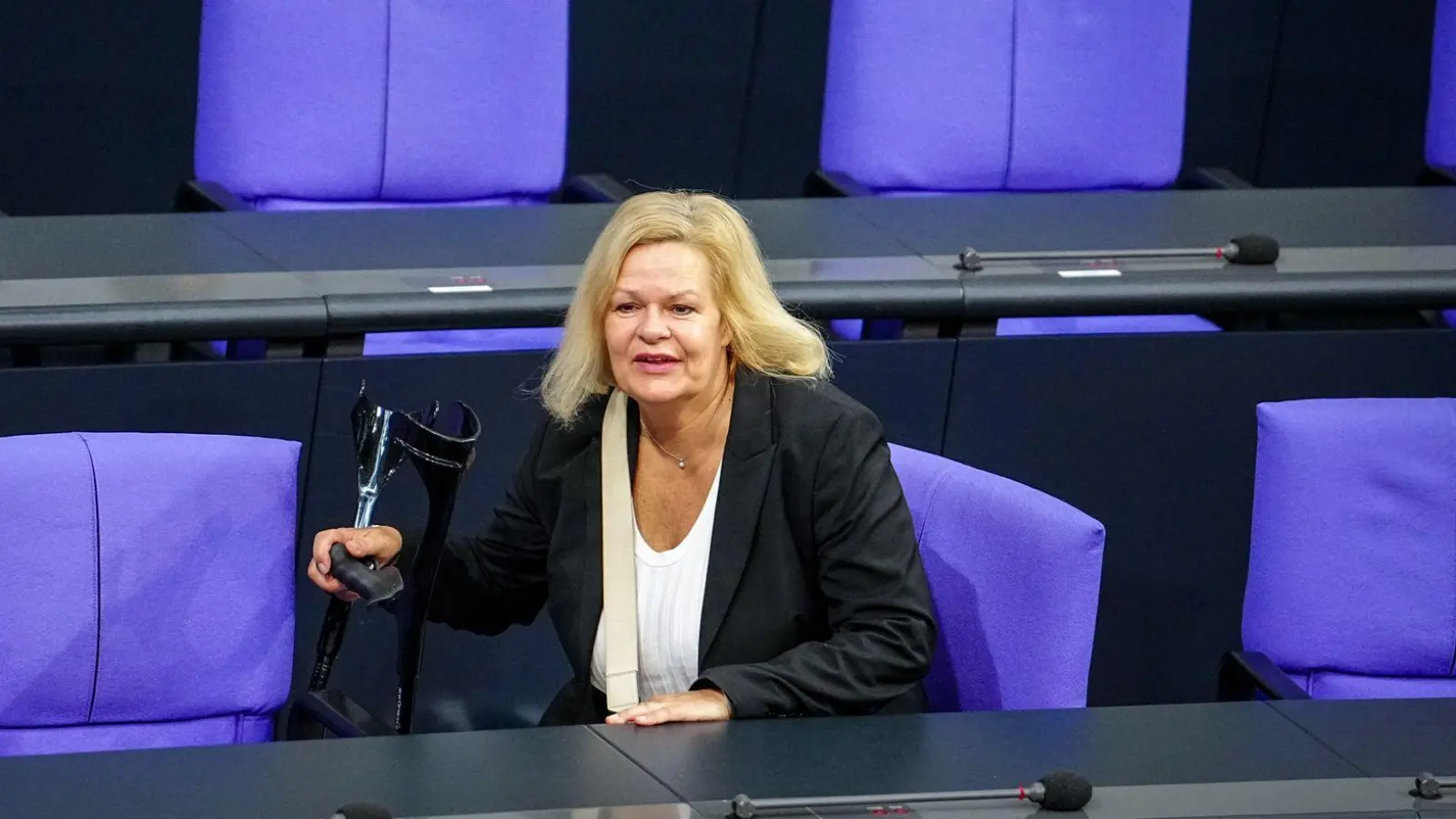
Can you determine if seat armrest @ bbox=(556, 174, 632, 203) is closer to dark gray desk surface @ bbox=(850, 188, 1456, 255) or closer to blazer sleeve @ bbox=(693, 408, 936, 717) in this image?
dark gray desk surface @ bbox=(850, 188, 1456, 255)

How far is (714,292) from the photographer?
2225 mm

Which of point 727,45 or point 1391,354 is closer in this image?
point 1391,354

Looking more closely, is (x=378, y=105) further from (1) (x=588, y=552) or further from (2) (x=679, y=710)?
(2) (x=679, y=710)

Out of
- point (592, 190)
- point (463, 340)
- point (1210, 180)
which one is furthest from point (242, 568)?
point (1210, 180)

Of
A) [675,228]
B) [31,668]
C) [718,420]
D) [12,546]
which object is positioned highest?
[675,228]

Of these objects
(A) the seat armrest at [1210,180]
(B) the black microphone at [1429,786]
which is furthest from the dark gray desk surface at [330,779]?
(A) the seat armrest at [1210,180]

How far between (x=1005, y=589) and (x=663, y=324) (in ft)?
1.48

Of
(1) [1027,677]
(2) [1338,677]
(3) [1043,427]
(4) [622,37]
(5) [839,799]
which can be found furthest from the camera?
(4) [622,37]

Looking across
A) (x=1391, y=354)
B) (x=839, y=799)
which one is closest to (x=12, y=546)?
(x=839, y=799)

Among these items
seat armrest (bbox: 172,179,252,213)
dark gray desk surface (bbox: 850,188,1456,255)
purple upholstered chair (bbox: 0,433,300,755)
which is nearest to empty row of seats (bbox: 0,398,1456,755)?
purple upholstered chair (bbox: 0,433,300,755)

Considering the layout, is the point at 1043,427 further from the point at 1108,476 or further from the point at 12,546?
the point at 12,546

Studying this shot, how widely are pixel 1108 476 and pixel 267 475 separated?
128 centimetres

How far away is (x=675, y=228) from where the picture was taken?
2.21 m

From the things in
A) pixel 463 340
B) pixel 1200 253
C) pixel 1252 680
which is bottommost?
pixel 1252 680
